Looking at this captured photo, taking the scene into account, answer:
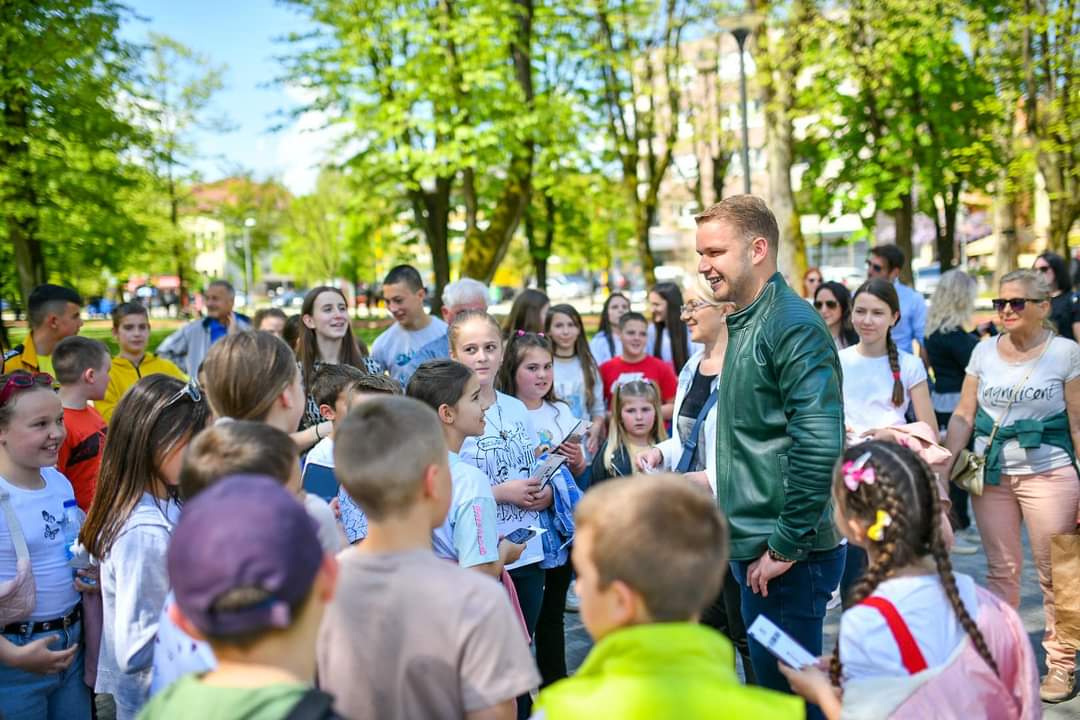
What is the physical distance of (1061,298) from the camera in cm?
773

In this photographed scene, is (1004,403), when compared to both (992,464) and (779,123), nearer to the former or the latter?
(992,464)

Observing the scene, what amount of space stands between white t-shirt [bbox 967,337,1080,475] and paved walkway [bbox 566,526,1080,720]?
3.61 feet

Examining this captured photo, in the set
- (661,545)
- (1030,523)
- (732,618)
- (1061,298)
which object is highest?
(1061,298)

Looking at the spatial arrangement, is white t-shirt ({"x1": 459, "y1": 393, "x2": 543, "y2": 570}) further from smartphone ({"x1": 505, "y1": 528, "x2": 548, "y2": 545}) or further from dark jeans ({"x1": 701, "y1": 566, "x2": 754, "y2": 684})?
dark jeans ({"x1": 701, "y1": 566, "x2": 754, "y2": 684})

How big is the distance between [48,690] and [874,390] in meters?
4.58

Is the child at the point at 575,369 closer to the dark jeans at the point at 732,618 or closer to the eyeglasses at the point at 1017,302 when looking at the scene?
the dark jeans at the point at 732,618

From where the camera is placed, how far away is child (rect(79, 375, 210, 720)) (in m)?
2.91

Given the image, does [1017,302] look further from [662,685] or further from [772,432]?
[662,685]

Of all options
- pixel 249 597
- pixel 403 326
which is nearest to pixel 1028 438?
pixel 403 326

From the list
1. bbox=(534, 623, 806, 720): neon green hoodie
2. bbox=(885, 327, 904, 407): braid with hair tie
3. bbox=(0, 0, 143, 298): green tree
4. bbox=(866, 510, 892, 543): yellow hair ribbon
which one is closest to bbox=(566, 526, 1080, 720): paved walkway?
bbox=(885, 327, 904, 407): braid with hair tie

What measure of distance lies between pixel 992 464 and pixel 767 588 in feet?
7.64

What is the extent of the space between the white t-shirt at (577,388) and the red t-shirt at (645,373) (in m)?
0.25

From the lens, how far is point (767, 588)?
3.54 metres

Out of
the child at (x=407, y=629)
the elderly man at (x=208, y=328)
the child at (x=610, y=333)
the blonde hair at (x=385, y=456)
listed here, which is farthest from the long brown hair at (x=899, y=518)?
the elderly man at (x=208, y=328)
